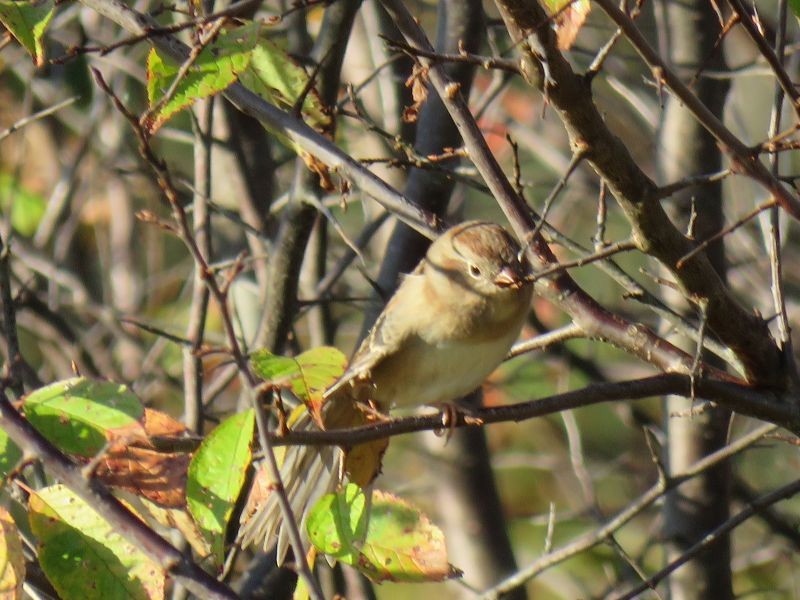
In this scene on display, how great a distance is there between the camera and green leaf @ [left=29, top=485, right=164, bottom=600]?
203 centimetres

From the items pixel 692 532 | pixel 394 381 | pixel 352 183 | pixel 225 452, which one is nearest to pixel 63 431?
pixel 225 452

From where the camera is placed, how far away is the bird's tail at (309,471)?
9.07ft

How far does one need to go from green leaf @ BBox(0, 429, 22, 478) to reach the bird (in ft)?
3.22

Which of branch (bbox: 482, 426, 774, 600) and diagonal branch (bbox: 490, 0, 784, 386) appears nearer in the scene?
diagonal branch (bbox: 490, 0, 784, 386)

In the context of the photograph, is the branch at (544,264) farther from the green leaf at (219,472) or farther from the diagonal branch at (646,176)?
the green leaf at (219,472)

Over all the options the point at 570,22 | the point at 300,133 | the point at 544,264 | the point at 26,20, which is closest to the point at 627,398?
the point at 544,264

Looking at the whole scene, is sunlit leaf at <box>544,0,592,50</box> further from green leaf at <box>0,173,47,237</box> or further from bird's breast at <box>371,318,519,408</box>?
A: green leaf at <box>0,173,47,237</box>

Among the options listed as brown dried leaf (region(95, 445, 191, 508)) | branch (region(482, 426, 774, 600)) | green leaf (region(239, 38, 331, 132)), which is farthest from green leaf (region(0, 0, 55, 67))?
branch (region(482, 426, 774, 600))

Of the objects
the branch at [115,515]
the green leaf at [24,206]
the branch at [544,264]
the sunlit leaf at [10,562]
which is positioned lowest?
the sunlit leaf at [10,562]

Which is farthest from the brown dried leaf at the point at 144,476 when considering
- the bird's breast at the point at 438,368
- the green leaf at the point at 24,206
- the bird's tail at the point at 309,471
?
the green leaf at the point at 24,206

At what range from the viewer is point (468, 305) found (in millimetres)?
3018

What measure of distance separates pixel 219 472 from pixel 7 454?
1.21 feet

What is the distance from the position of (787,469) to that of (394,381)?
11.3 feet

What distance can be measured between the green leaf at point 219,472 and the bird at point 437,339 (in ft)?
2.86
